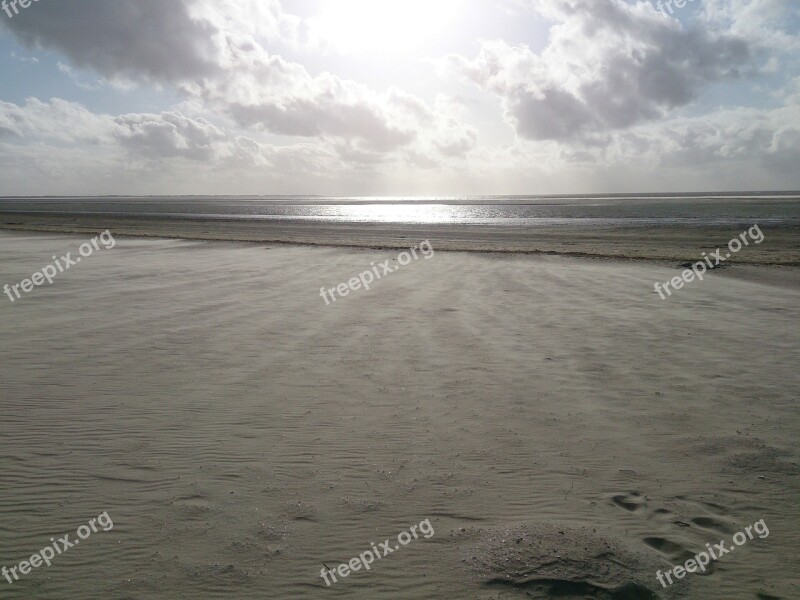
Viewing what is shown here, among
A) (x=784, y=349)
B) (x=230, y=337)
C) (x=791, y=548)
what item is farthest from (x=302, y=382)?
(x=784, y=349)

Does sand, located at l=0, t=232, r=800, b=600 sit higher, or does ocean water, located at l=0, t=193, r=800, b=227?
ocean water, located at l=0, t=193, r=800, b=227

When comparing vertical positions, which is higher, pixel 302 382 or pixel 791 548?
pixel 302 382

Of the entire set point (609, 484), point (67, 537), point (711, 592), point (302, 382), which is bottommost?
point (711, 592)

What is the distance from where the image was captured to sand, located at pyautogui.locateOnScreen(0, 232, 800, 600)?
375 centimetres

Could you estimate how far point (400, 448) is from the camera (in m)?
5.42

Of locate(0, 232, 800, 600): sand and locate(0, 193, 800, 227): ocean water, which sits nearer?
locate(0, 232, 800, 600): sand

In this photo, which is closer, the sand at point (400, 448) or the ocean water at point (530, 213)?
the sand at point (400, 448)

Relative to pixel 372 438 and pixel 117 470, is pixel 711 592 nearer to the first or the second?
pixel 372 438

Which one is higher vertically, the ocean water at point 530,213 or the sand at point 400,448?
the ocean water at point 530,213

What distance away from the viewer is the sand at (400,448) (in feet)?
12.3

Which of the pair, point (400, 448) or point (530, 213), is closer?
point (400, 448)

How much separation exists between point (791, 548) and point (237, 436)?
4838 millimetres

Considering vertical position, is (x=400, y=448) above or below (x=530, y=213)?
below

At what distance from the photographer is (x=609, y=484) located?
15.7 ft
